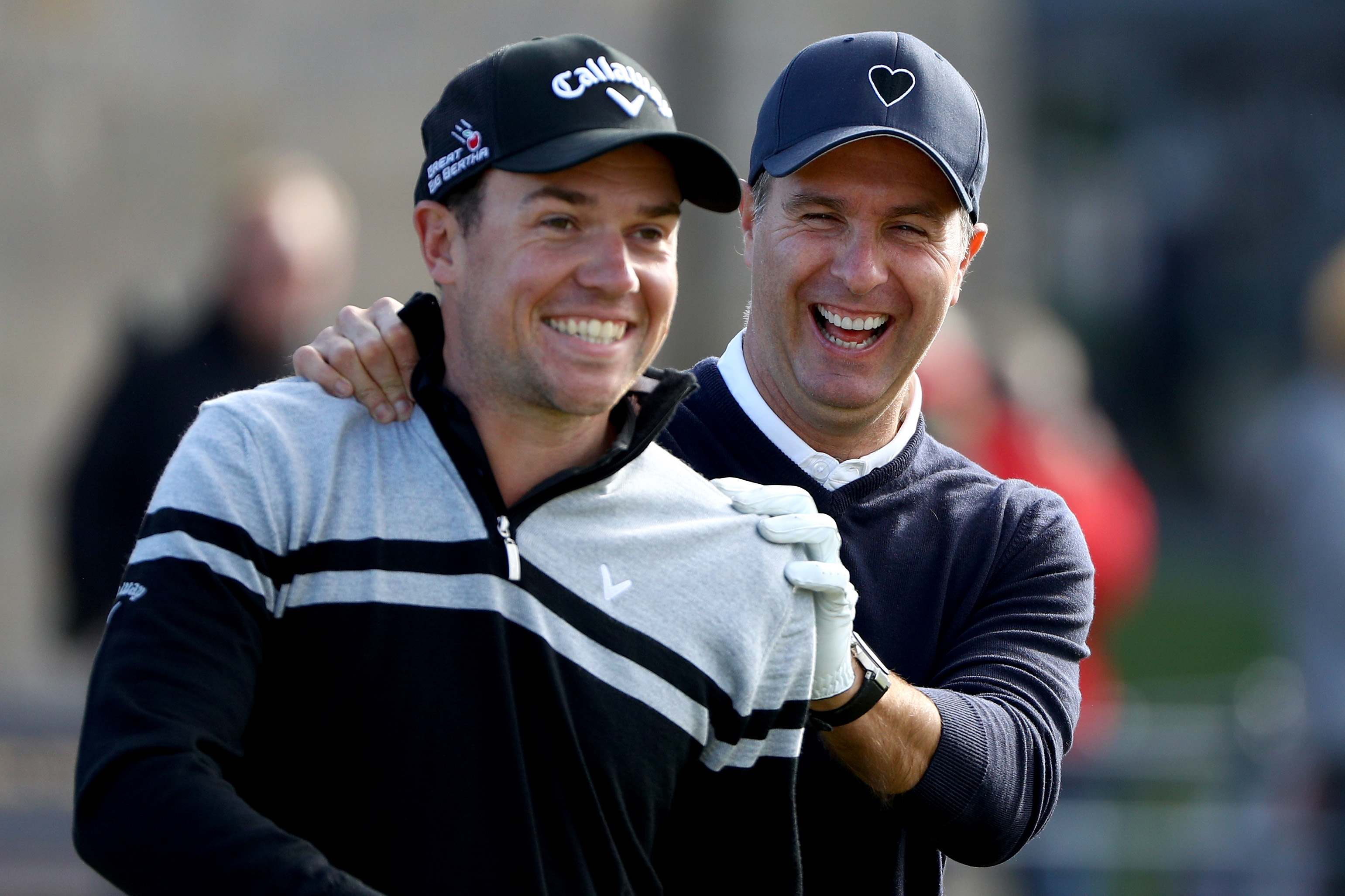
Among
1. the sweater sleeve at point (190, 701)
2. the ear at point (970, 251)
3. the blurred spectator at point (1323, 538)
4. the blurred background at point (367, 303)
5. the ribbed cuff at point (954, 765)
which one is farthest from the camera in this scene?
the blurred spectator at point (1323, 538)

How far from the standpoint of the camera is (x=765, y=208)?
124 inches

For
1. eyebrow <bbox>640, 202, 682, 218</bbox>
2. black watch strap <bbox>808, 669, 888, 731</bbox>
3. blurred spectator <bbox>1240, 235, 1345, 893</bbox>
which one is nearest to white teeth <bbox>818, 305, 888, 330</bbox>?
eyebrow <bbox>640, 202, 682, 218</bbox>

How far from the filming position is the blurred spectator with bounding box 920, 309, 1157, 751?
614 cm

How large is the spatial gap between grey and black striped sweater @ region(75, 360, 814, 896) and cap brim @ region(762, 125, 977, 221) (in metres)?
0.64

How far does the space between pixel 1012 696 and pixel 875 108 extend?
102cm

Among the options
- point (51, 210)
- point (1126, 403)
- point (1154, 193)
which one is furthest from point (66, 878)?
point (1154, 193)

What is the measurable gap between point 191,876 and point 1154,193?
21734 millimetres

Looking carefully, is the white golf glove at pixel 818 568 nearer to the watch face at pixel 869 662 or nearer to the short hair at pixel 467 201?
the watch face at pixel 869 662

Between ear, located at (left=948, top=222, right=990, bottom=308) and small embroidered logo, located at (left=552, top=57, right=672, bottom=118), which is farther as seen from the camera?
ear, located at (left=948, top=222, right=990, bottom=308)

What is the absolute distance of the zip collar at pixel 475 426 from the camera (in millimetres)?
2414

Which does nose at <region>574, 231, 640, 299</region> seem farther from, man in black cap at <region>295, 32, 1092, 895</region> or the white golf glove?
man in black cap at <region>295, 32, 1092, 895</region>

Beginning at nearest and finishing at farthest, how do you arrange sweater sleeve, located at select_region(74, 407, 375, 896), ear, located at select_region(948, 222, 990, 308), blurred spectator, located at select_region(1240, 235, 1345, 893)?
sweater sleeve, located at select_region(74, 407, 375, 896), ear, located at select_region(948, 222, 990, 308), blurred spectator, located at select_region(1240, 235, 1345, 893)

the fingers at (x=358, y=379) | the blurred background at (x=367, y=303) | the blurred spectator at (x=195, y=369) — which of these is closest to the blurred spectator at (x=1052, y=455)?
the blurred background at (x=367, y=303)

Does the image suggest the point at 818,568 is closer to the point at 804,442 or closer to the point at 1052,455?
the point at 804,442
